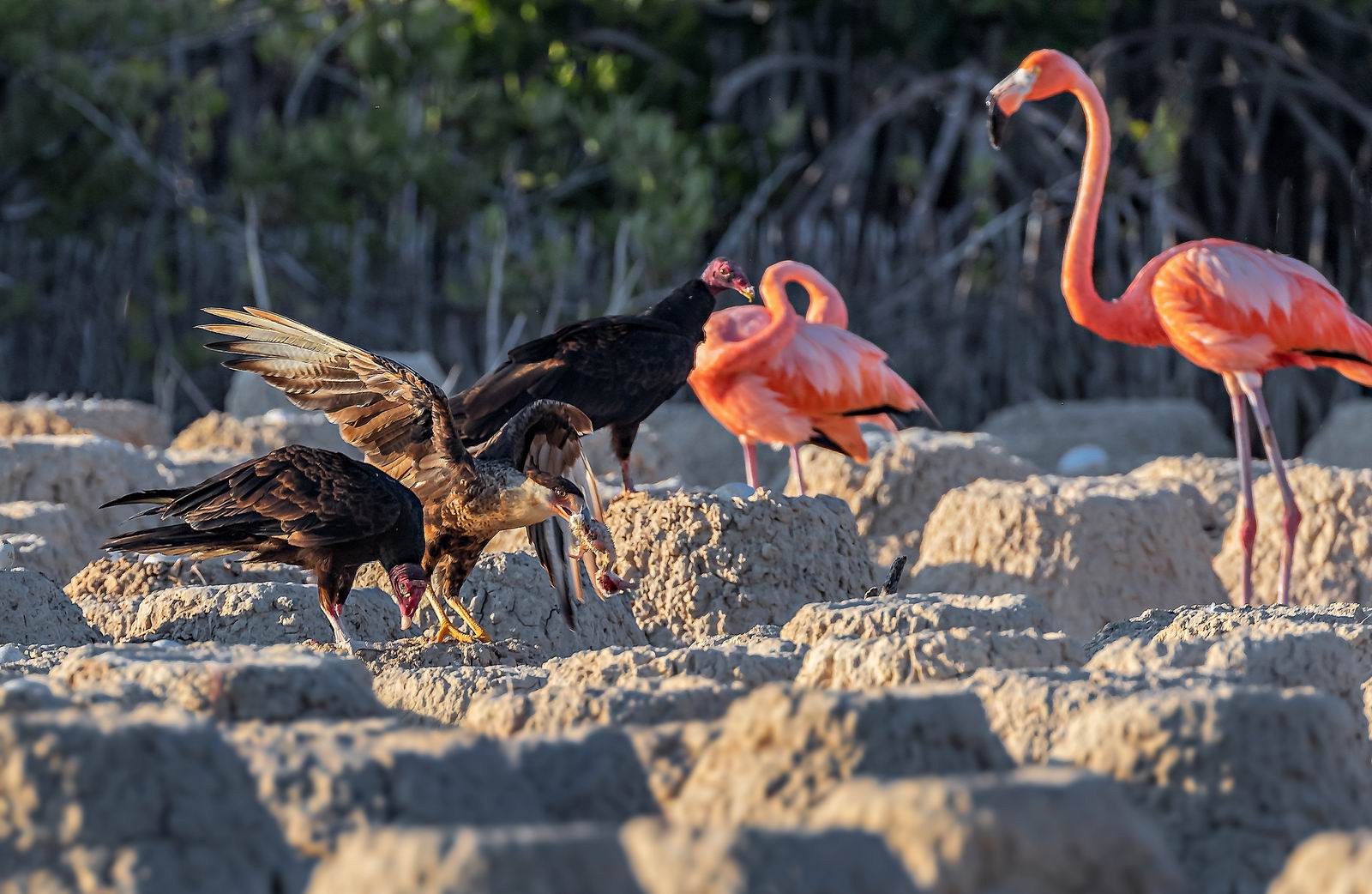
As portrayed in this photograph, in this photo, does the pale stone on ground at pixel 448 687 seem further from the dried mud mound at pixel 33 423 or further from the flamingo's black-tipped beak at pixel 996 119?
the dried mud mound at pixel 33 423

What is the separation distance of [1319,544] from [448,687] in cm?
469

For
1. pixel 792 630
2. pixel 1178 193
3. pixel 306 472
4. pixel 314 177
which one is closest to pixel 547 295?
pixel 314 177

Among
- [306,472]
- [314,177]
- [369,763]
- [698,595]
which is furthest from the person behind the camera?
[314,177]

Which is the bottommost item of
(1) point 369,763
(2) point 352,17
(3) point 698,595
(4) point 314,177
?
(3) point 698,595

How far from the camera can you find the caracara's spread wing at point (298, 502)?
5953mm

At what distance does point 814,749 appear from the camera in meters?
3.35

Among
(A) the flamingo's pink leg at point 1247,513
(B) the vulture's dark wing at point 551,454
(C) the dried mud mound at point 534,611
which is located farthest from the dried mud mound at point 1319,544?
(B) the vulture's dark wing at point 551,454

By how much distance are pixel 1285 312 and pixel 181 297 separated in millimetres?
9027

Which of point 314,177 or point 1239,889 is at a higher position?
point 314,177

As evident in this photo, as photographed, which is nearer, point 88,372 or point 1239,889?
point 1239,889

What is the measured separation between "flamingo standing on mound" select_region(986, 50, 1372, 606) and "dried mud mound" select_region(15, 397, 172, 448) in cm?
526

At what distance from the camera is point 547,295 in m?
14.6

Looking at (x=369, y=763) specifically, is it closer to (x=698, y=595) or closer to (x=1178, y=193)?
(x=698, y=595)

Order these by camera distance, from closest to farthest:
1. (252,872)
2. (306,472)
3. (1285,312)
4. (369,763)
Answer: (252,872) → (369,763) → (306,472) → (1285,312)
